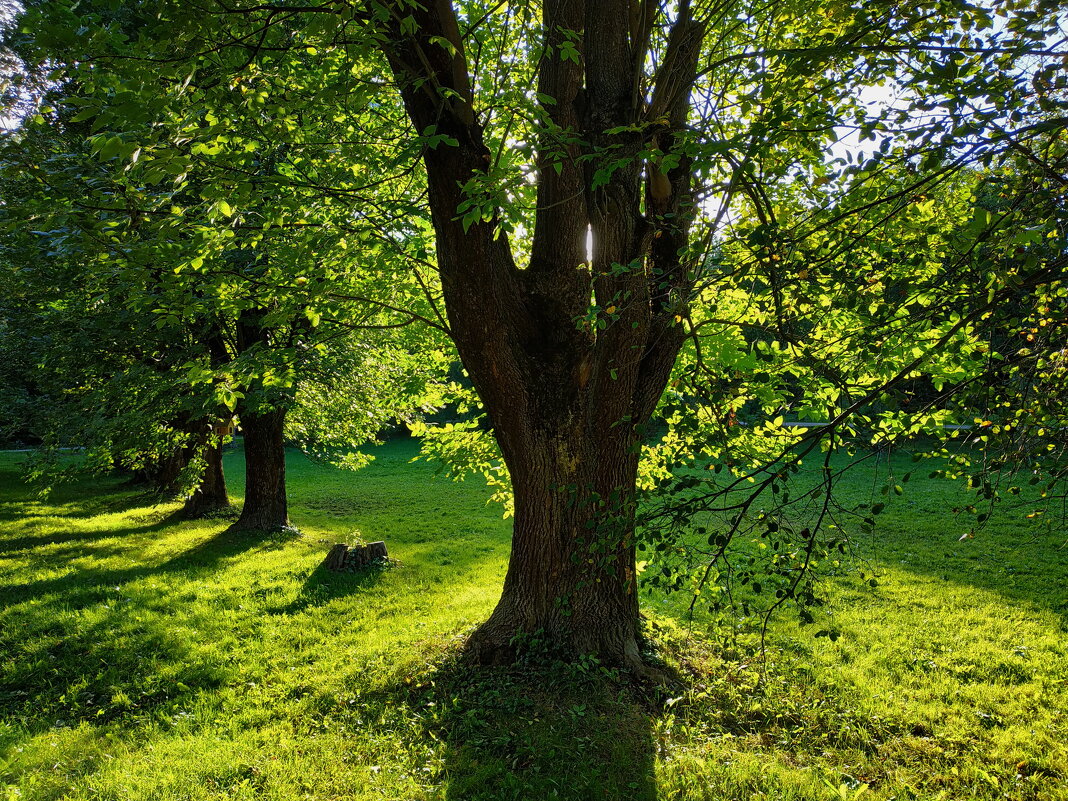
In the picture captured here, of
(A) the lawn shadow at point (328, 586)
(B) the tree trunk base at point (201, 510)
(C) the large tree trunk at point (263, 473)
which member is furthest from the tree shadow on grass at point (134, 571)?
(A) the lawn shadow at point (328, 586)

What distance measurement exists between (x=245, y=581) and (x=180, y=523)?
6.08 m

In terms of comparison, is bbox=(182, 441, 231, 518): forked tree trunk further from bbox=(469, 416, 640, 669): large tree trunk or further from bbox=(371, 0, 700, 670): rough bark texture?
bbox=(371, 0, 700, 670): rough bark texture

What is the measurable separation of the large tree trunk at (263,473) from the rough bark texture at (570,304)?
910cm

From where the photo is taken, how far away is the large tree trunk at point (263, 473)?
13227 mm

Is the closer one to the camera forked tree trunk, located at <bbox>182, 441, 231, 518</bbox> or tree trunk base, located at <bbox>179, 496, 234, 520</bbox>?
tree trunk base, located at <bbox>179, 496, 234, 520</bbox>

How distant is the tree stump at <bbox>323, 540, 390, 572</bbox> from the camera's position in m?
10.5

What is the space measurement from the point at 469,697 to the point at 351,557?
20.0ft

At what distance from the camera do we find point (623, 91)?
518cm

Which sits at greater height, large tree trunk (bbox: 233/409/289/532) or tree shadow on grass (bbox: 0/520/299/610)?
large tree trunk (bbox: 233/409/289/532)

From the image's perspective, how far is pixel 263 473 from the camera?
13.5 metres

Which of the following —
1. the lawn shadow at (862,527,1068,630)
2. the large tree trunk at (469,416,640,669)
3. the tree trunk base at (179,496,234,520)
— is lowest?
the lawn shadow at (862,527,1068,630)

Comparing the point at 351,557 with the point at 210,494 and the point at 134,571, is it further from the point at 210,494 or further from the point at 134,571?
the point at 210,494

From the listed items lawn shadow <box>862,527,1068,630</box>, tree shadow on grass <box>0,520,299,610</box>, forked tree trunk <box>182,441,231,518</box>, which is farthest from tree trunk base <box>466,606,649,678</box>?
forked tree trunk <box>182,441,231,518</box>

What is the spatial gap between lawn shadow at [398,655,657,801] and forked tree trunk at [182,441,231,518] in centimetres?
1176
